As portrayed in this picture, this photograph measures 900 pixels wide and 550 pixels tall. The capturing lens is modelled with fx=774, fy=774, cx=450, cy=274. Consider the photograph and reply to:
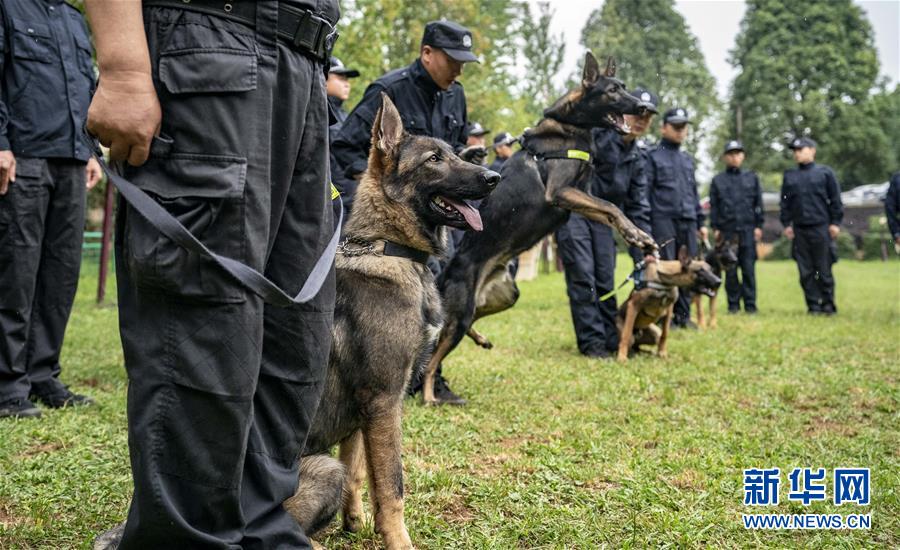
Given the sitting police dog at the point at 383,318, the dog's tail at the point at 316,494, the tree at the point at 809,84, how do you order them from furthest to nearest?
the tree at the point at 809,84 < the sitting police dog at the point at 383,318 < the dog's tail at the point at 316,494

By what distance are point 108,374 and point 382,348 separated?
4170 mm

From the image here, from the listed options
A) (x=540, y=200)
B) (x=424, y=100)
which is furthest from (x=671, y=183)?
→ (x=424, y=100)

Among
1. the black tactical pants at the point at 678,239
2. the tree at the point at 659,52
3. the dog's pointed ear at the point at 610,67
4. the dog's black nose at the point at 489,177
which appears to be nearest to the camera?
the dog's black nose at the point at 489,177

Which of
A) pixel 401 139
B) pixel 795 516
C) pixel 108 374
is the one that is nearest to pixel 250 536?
pixel 401 139

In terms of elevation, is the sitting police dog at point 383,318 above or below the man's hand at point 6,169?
below

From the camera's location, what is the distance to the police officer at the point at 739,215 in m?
13.0

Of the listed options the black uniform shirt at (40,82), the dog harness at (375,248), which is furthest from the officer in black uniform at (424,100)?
the dog harness at (375,248)

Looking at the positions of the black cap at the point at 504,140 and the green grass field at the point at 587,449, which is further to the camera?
the black cap at the point at 504,140

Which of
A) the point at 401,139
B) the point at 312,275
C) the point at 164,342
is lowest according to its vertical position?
the point at 164,342

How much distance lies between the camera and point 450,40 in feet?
17.7

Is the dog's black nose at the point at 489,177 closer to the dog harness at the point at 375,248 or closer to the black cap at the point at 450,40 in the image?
the dog harness at the point at 375,248

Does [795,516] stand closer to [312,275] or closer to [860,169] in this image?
[312,275]

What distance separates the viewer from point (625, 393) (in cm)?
592

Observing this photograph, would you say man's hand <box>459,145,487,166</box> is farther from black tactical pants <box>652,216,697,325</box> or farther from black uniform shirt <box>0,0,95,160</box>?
black tactical pants <box>652,216,697,325</box>
